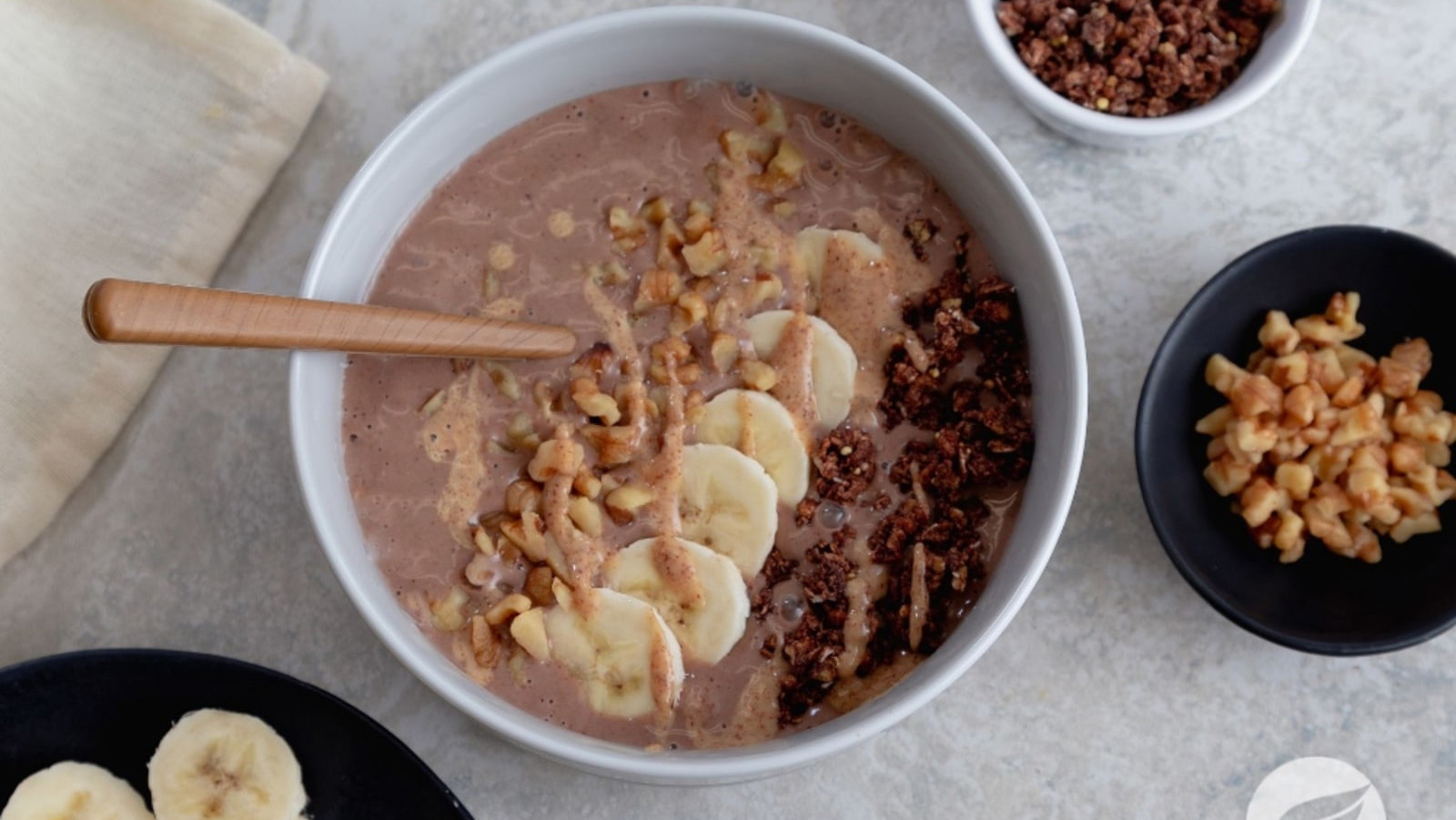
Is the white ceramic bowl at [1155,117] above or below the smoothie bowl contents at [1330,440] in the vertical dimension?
above

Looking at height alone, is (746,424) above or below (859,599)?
above

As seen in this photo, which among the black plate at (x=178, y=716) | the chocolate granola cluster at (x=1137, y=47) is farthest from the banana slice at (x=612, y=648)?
the chocolate granola cluster at (x=1137, y=47)

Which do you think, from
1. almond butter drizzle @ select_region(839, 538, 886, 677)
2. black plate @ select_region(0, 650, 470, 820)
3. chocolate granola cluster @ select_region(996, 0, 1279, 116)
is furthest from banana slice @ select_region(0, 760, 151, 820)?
chocolate granola cluster @ select_region(996, 0, 1279, 116)

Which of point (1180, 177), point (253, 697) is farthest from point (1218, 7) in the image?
point (253, 697)

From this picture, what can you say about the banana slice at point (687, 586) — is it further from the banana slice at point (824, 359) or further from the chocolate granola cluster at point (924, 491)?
the banana slice at point (824, 359)

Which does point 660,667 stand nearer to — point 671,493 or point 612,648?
point 612,648

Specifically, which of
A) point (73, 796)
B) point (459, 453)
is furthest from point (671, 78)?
point (73, 796)

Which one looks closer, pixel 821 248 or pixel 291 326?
pixel 291 326
